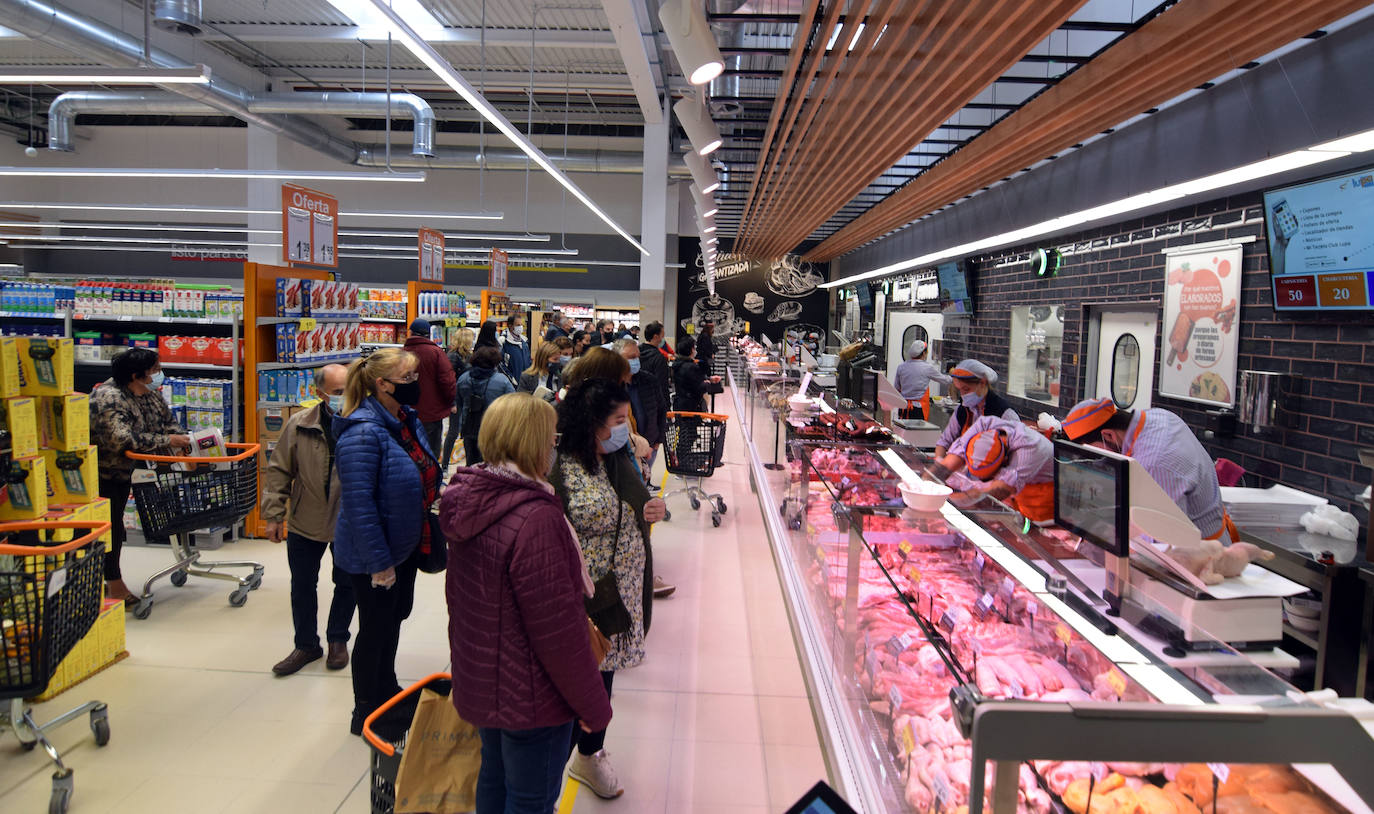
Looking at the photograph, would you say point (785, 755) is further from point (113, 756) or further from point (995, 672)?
point (113, 756)

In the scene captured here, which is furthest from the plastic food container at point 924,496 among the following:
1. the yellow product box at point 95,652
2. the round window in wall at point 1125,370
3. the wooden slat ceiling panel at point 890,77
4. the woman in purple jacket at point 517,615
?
the round window in wall at point 1125,370

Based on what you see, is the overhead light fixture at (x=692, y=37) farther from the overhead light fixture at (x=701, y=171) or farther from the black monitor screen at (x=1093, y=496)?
the overhead light fixture at (x=701, y=171)

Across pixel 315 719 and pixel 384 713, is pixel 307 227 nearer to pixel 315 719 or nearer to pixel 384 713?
pixel 315 719

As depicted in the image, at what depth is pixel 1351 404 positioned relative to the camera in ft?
15.6

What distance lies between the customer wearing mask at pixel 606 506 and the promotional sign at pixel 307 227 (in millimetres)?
4533

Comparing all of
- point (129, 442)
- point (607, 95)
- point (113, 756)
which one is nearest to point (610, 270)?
point (607, 95)

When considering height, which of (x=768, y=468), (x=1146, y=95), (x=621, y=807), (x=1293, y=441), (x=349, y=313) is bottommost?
(x=621, y=807)

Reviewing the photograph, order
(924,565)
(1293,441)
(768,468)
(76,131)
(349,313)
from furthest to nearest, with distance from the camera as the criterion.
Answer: (76,131) → (349,313) → (768,468) → (1293,441) → (924,565)

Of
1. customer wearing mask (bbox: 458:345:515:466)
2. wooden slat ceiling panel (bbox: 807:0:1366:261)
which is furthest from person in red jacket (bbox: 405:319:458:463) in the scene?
wooden slat ceiling panel (bbox: 807:0:1366:261)

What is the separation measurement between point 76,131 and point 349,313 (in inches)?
785

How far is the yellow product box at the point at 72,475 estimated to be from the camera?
421cm

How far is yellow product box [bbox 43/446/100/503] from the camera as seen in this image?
4215 mm

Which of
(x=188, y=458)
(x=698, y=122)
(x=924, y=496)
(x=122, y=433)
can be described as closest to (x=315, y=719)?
(x=188, y=458)

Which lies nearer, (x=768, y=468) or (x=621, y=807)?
(x=621, y=807)
